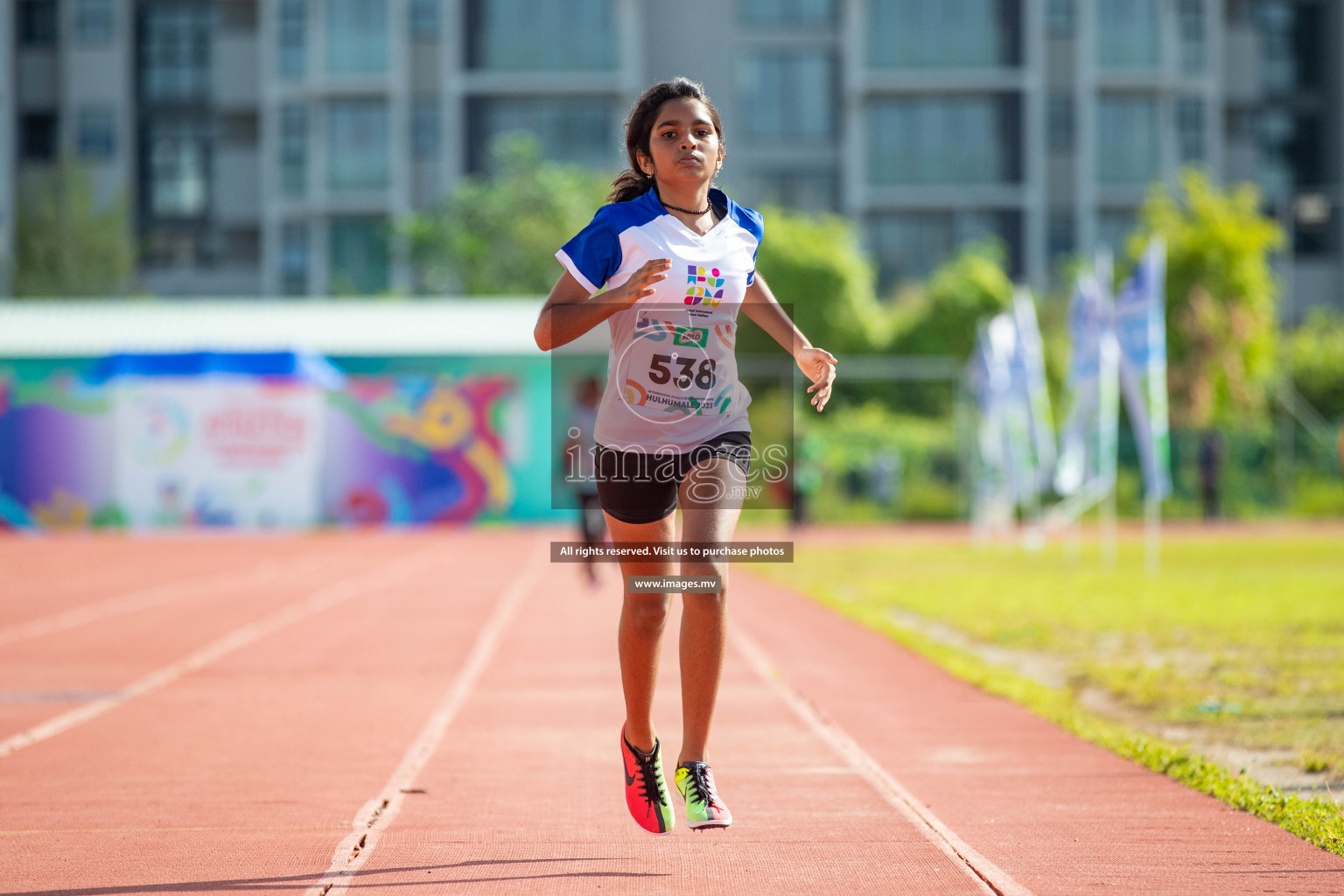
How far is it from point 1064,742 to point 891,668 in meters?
2.70

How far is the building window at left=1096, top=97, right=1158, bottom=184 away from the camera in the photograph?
47.2 meters

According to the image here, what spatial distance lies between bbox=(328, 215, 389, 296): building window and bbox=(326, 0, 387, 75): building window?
4603 mm

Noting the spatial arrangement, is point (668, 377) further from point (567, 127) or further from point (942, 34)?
point (942, 34)

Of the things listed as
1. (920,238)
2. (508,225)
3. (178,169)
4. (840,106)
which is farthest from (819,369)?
(178,169)

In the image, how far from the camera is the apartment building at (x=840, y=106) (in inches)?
1836

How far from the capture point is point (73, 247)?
47.5 metres

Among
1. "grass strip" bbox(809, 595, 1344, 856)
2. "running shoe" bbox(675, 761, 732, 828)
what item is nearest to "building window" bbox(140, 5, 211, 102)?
"grass strip" bbox(809, 595, 1344, 856)

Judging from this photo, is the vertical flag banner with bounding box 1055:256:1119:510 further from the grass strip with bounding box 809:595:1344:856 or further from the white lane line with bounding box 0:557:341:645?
the white lane line with bounding box 0:557:341:645

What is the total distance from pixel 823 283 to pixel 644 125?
36.9m

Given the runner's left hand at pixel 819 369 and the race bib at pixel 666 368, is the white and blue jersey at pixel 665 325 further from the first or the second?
the runner's left hand at pixel 819 369

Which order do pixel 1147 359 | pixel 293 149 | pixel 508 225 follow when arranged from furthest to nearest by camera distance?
pixel 293 149 < pixel 508 225 < pixel 1147 359

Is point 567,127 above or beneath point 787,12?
beneath

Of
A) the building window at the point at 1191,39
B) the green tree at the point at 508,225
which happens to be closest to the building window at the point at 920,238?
the building window at the point at 1191,39

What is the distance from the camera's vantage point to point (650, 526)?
165 inches
